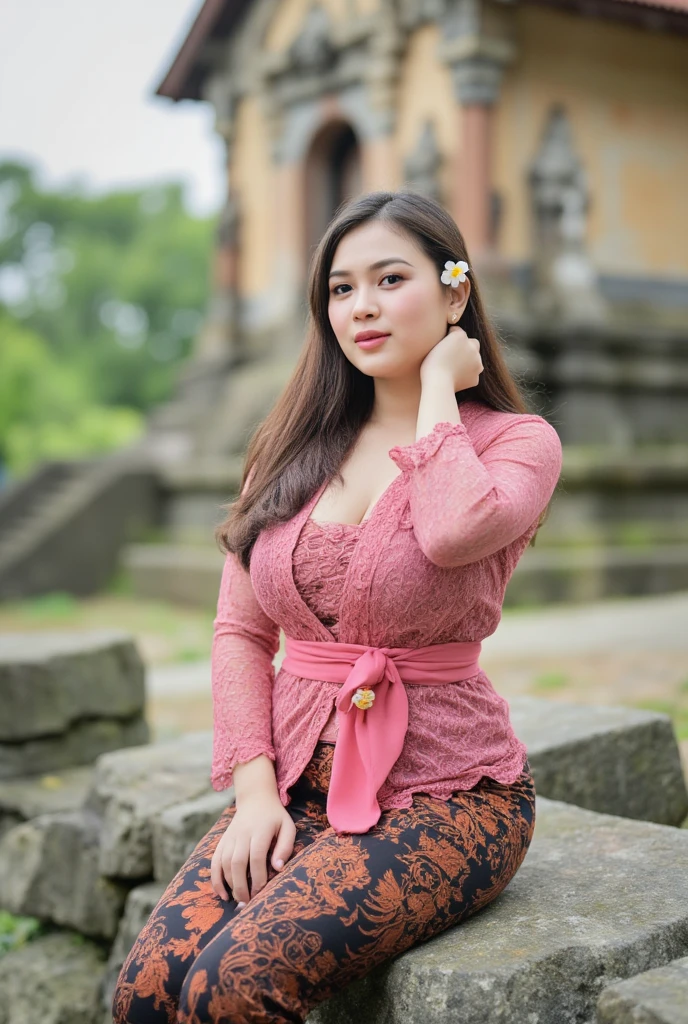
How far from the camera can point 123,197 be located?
42750mm

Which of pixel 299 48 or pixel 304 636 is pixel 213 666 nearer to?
pixel 304 636

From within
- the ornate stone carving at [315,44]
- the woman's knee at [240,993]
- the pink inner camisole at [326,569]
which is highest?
the ornate stone carving at [315,44]

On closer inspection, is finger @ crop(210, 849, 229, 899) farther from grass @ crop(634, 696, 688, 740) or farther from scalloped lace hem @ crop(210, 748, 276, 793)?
grass @ crop(634, 696, 688, 740)

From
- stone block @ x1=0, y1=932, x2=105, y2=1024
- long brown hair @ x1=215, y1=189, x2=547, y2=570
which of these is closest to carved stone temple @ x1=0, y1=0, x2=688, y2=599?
stone block @ x1=0, y1=932, x2=105, y2=1024

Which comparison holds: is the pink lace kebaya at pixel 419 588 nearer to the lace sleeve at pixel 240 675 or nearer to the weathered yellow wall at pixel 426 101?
the lace sleeve at pixel 240 675

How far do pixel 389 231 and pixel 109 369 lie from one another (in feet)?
123

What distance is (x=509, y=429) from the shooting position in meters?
2.38

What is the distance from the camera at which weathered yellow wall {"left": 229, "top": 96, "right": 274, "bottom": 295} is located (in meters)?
13.0

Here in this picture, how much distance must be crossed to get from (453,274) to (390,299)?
148mm

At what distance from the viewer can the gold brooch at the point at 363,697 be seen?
2248 mm

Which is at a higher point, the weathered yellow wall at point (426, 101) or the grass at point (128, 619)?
the weathered yellow wall at point (426, 101)

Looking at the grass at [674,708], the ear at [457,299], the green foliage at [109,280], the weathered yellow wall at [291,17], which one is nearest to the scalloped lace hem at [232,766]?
the ear at [457,299]

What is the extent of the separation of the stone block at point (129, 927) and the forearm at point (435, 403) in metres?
1.59

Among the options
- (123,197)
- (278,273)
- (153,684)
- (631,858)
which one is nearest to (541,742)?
(631,858)
